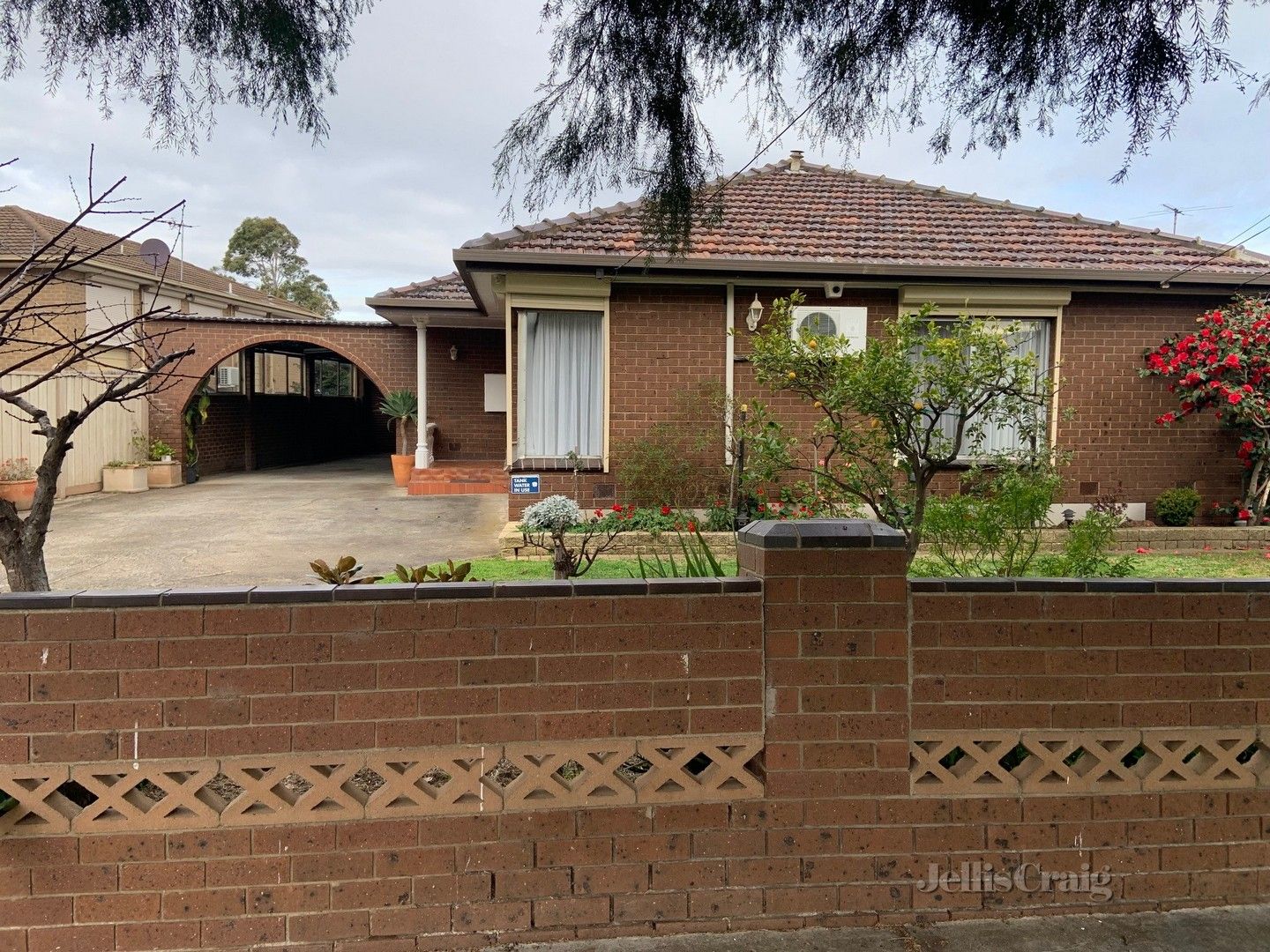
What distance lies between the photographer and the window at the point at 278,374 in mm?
19991

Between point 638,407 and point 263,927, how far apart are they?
725 cm

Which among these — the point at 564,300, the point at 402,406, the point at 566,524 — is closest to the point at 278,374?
the point at 402,406

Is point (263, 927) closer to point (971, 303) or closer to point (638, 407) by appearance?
point (638, 407)

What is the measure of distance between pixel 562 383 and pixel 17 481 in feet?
26.8

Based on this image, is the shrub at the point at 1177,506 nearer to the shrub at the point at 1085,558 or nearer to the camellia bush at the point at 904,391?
the camellia bush at the point at 904,391

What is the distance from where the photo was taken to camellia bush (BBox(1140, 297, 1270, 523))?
28.6ft

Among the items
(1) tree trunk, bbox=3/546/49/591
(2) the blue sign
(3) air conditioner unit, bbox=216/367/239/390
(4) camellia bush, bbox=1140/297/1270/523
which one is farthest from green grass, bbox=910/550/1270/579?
(3) air conditioner unit, bbox=216/367/239/390

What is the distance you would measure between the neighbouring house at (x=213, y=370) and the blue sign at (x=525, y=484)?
4.88 meters

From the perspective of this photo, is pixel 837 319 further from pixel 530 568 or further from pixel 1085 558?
pixel 1085 558

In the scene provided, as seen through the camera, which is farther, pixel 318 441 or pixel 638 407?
pixel 318 441

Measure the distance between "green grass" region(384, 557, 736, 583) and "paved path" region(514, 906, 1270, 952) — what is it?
3.90 meters

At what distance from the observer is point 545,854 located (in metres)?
2.61

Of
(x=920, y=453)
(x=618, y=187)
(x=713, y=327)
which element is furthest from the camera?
(x=713, y=327)

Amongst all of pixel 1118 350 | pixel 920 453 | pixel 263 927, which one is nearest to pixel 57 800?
pixel 263 927
